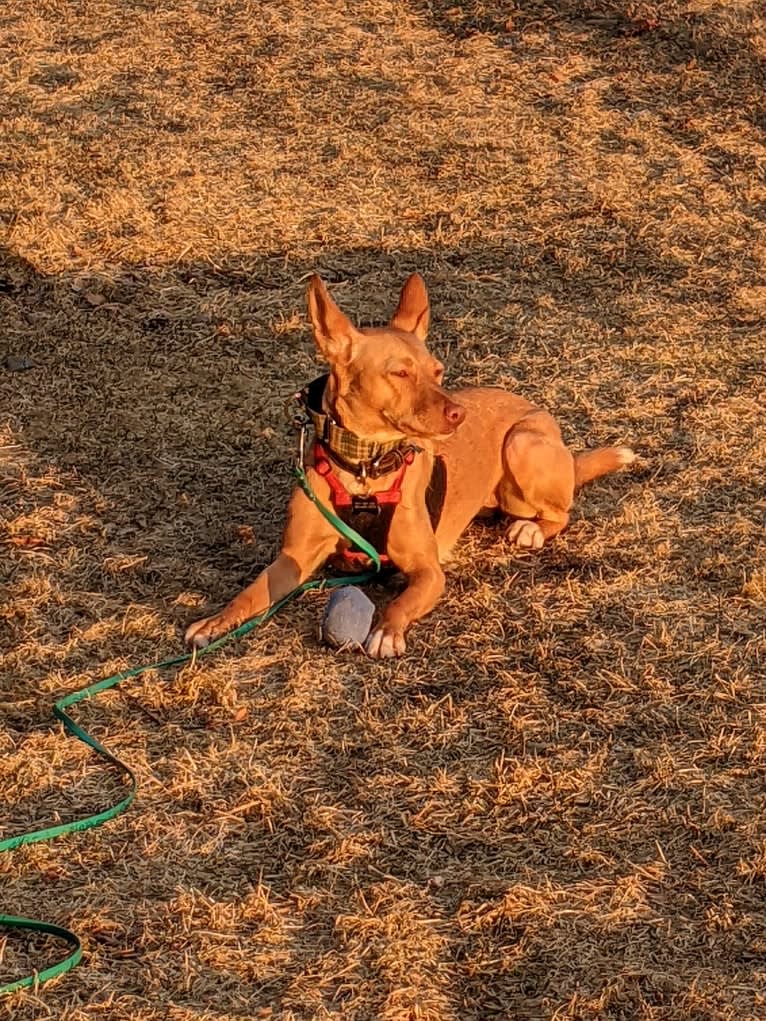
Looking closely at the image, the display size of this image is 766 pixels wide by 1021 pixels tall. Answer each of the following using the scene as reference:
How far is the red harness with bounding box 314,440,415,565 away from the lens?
5.45 meters

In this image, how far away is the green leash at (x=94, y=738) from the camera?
3.89 m

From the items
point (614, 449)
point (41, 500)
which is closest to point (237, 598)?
point (41, 500)

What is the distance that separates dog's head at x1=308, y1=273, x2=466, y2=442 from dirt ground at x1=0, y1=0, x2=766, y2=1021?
73 centimetres

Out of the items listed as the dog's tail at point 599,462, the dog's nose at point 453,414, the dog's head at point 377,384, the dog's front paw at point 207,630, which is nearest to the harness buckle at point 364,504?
the dog's head at point 377,384

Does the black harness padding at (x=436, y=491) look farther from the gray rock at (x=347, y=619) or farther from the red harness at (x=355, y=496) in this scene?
the gray rock at (x=347, y=619)

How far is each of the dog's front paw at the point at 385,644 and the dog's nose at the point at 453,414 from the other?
0.77 m

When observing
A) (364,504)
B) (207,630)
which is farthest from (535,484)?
(207,630)

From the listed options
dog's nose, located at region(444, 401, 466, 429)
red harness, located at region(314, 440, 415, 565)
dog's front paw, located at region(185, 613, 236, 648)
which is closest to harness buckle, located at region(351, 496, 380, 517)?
red harness, located at region(314, 440, 415, 565)

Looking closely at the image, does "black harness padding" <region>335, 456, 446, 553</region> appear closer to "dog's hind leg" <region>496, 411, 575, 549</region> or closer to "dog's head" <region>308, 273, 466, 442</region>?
"dog's head" <region>308, 273, 466, 442</region>

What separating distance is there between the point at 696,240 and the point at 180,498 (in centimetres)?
426

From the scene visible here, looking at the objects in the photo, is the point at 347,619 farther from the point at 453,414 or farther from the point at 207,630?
the point at 453,414

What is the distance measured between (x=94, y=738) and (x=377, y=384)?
61.8 inches

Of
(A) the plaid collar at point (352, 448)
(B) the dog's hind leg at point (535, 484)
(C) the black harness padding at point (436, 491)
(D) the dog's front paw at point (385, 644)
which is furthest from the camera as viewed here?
(B) the dog's hind leg at point (535, 484)

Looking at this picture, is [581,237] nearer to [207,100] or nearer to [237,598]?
[207,100]
